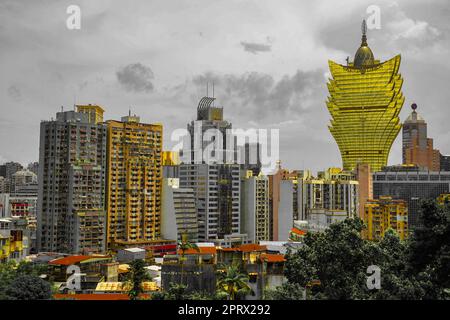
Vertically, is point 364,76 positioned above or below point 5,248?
above

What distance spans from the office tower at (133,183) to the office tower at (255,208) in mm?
6737

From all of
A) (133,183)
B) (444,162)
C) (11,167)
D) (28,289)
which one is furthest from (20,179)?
(28,289)

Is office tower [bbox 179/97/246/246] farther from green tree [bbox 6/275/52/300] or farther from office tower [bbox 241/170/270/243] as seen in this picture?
green tree [bbox 6/275/52/300]

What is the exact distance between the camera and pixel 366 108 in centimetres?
5697

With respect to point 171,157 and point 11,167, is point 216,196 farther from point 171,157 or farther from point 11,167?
point 11,167

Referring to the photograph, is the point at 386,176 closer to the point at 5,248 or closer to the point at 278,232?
the point at 278,232

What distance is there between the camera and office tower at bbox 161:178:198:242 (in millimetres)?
34250

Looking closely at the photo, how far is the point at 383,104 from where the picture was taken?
56344 millimetres

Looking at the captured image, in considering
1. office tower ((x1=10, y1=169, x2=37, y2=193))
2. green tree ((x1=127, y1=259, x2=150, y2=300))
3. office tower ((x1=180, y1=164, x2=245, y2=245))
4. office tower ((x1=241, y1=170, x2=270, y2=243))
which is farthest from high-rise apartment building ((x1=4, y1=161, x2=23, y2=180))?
green tree ((x1=127, y1=259, x2=150, y2=300))

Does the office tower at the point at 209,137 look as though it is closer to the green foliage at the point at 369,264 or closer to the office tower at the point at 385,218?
the office tower at the point at 385,218

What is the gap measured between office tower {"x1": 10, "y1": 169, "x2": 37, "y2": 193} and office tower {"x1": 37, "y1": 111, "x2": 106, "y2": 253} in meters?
22.5

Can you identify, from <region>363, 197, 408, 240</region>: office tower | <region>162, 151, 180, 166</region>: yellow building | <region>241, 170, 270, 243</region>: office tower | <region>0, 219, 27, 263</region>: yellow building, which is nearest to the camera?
<region>0, 219, 27, 263</region>: yellow building
